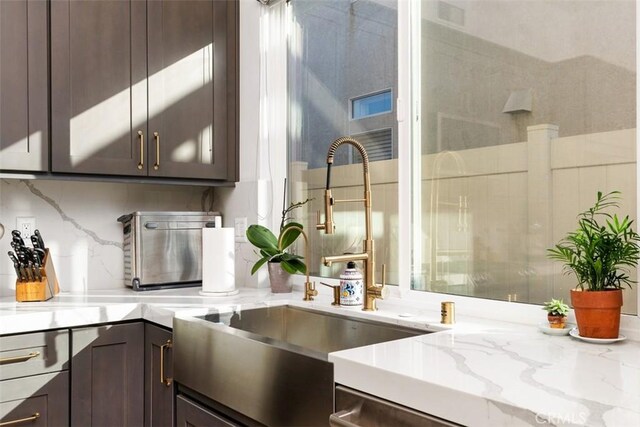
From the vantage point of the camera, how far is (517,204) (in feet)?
5.21

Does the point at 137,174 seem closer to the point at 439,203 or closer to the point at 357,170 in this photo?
the point at 357,170

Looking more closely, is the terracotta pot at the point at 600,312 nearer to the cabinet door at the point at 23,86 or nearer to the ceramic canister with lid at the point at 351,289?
the ceramic canister with lid at the point at 351,289

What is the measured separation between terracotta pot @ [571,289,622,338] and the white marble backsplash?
6.78 ft

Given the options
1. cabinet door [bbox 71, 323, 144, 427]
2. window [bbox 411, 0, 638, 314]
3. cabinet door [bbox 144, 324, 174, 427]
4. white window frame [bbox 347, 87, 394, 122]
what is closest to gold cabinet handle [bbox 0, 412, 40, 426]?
cabinet door [bbox 71, 323, 144, 427]

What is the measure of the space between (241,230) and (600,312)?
1697 mm

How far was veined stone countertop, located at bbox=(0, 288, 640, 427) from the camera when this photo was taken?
32.5 inches

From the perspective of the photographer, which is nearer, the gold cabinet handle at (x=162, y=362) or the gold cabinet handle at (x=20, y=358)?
the gold cabinet handle at (x=20, y=358)

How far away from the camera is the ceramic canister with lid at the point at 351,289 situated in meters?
1.86

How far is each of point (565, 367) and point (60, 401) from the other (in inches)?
63.3

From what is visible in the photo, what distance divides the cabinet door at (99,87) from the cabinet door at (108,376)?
0.69m

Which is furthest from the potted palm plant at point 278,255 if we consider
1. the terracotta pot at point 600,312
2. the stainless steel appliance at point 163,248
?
the terracotta pot at point 600,312

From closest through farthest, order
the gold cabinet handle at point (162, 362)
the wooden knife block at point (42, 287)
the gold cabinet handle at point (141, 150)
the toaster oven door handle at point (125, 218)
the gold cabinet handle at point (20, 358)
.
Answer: the gold cabinet handle at point (20, 358), the gold cabinet handle at point (162, 362), the wooden knife block at point (42, 287), the gold cabinet handle at point (141, 150), the toaster oven door handle at point (125, 218)

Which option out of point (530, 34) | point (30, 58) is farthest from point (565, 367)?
point (30, 58)

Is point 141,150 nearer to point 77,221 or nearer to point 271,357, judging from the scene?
point 77,221
